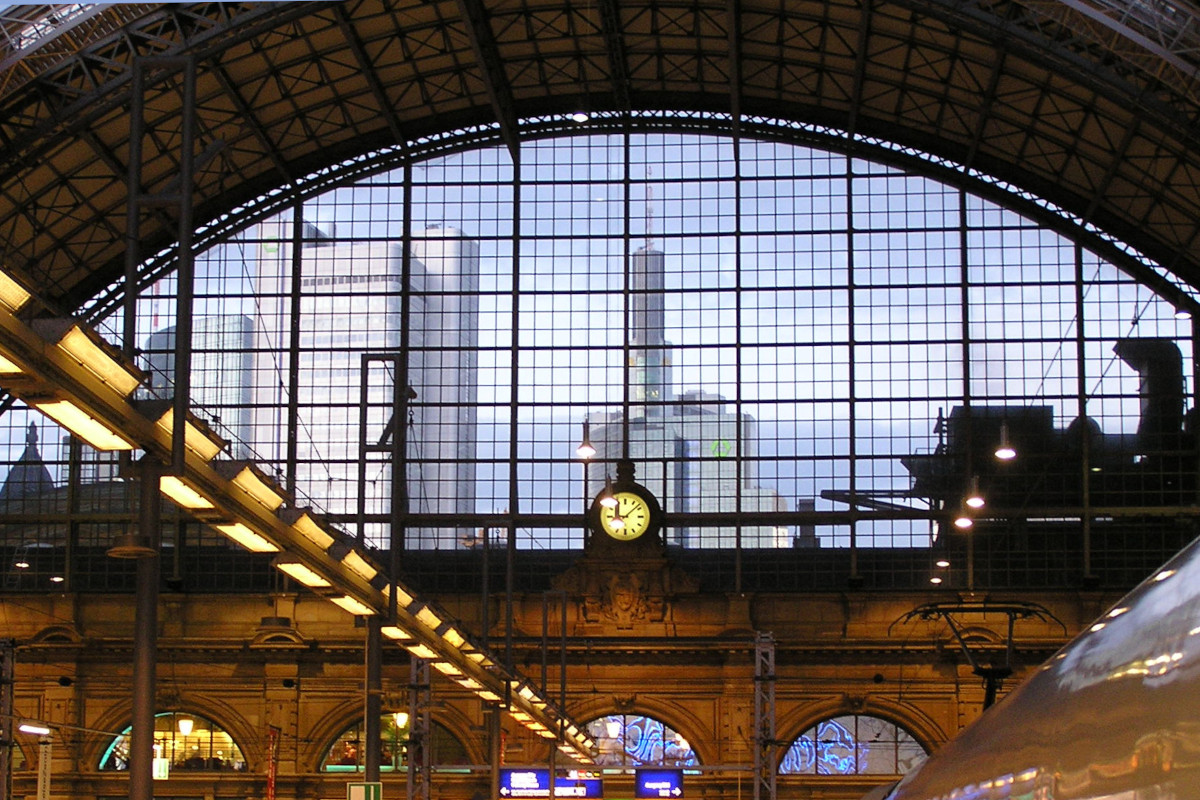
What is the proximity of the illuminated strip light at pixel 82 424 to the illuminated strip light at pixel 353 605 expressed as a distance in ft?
30.4

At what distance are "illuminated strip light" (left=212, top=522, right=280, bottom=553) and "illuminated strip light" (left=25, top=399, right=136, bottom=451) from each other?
10.7 feet

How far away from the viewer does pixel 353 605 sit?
25.1 m

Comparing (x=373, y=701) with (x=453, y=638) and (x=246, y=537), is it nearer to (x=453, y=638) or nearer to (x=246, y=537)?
(x=453, y=638)

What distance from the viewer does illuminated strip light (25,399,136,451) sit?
13.5 m

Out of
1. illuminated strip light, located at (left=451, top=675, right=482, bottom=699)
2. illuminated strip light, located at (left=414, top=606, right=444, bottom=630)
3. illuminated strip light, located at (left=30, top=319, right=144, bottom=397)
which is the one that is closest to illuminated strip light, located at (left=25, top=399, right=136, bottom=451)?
illuminated strip light, located at (left=30, top=319, right=144, bottom=397)

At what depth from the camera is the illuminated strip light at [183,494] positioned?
1591cm

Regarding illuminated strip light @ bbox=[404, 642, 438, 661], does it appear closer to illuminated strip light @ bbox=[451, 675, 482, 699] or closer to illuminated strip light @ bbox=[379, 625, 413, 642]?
illuminated strip light @ bbox=[379, 625, 413, 642]

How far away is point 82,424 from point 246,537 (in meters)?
5.12

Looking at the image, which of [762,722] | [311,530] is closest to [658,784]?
[762,722]

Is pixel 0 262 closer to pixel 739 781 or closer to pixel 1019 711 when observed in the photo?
pixel 1019 711

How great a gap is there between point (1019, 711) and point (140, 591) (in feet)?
37.1

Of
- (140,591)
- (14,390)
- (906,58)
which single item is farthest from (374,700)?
(906,58)

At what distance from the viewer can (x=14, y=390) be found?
13.0m

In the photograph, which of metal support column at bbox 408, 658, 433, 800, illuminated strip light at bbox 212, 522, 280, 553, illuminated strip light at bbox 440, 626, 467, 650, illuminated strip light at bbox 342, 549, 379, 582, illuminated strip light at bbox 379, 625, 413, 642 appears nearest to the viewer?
illuminated strip light at bbox 212, 522, 280, 553
